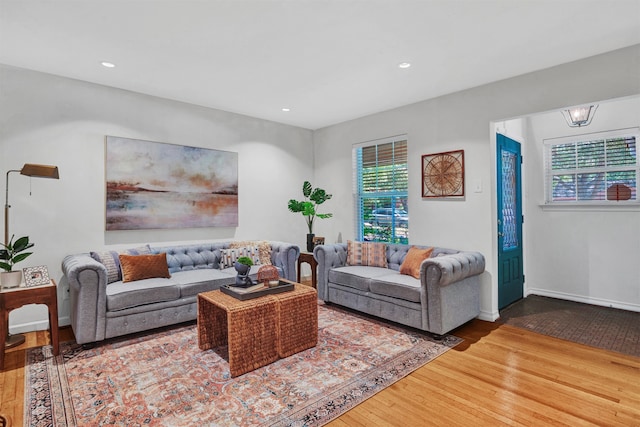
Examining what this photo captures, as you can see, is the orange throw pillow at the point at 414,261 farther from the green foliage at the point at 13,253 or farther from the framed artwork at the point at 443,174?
the green foliage at the point at 13,253

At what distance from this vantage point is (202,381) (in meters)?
2.41

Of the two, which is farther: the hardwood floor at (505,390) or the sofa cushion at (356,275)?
the sofa cushion at (356,275)

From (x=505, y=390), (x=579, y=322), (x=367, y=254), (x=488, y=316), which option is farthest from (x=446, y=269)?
(x=579, y=322)

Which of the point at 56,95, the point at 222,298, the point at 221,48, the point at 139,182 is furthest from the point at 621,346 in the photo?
the point at 56,95

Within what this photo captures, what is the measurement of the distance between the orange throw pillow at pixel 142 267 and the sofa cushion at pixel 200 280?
0.56 feet

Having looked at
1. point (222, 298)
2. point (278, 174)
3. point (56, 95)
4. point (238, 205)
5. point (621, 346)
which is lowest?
point (621, 346)

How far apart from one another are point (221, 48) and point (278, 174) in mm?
2571

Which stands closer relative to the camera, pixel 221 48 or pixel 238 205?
pixel 221 48

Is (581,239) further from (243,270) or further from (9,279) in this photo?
(9,279)

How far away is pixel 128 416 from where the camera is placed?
2012 millimetres

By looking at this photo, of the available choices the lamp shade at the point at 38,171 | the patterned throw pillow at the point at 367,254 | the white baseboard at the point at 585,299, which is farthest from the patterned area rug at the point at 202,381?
the white baseboard at the point at 585,299

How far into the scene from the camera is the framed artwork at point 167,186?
382 cm

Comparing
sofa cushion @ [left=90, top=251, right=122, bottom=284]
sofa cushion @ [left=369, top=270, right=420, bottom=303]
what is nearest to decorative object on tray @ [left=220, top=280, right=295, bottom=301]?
sofa cushion @ [left=369, top=270, right=420, bottom=303]

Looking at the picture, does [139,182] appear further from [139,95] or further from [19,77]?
[19,77]
